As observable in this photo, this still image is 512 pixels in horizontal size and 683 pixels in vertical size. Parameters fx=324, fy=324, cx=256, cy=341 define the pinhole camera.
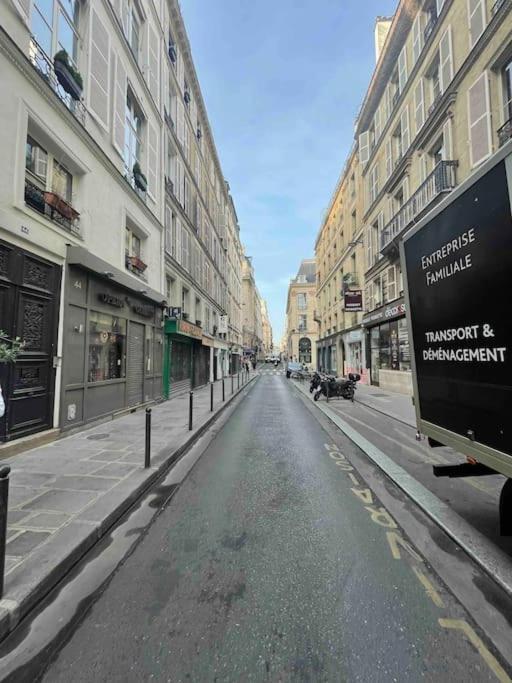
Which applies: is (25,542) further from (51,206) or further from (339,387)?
(339,387)

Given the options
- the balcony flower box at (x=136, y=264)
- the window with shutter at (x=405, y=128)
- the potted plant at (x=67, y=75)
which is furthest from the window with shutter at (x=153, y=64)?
Answer: the window with shutter at (x=405, y=128)

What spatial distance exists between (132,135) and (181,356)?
32.4 ft

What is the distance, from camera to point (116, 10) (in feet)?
31.5

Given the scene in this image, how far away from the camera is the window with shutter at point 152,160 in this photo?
12571 millimetres

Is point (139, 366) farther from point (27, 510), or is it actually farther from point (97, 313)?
point (27, 510)

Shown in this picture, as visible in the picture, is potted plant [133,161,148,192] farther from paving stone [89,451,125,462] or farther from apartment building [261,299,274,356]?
apartment building [261,299,274,356]

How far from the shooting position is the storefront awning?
7.29 m

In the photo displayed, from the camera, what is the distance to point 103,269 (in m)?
8.30

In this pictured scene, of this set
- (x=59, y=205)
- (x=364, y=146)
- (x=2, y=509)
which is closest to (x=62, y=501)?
(x=2, y=509)

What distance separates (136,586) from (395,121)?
23.0 meters

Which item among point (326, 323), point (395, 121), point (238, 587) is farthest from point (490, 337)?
point (326, 323)

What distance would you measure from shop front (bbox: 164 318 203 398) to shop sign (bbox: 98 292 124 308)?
13.9 feet

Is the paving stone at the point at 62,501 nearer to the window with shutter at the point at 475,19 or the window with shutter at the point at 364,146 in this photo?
the window with shutter at the point at 475,19

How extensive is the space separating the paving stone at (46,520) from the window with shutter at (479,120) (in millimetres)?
14483
